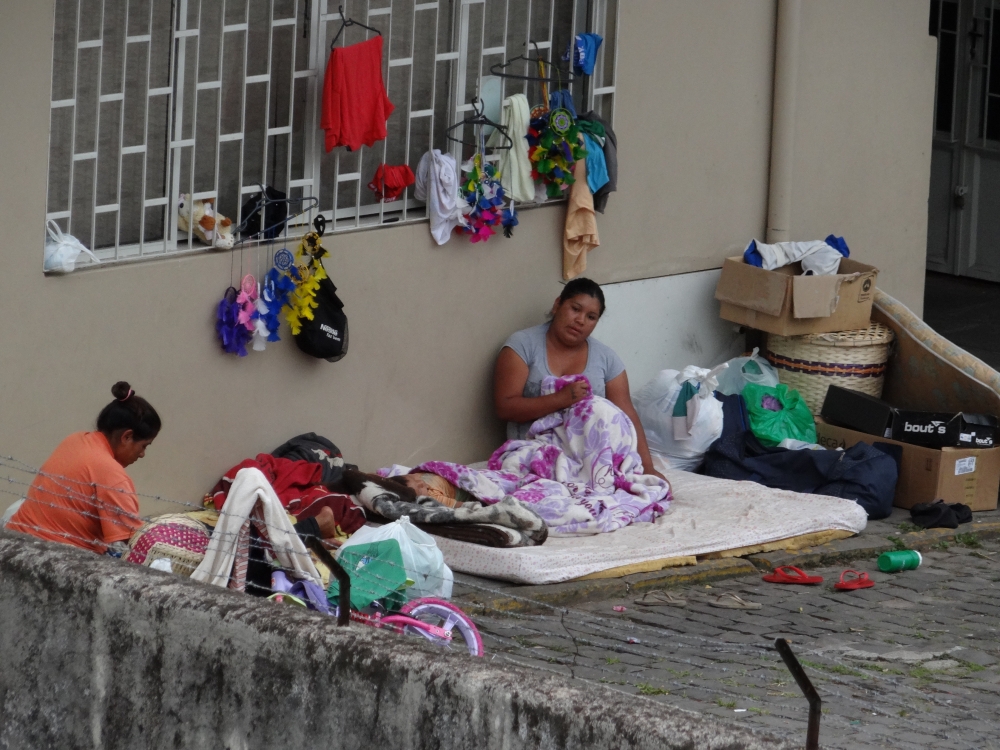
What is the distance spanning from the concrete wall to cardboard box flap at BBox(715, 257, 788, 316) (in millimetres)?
5064

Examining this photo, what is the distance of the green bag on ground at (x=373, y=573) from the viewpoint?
535 cm

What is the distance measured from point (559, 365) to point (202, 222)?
2.06m

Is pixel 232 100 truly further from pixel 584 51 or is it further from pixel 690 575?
pixel 690 575

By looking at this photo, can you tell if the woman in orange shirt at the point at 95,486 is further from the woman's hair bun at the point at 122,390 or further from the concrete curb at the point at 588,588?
the concrete curb at the point at 588,588

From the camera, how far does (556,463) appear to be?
7477 millimetres

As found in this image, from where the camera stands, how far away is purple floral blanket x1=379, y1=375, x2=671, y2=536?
712cm

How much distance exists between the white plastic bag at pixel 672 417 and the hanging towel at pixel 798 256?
A: 0.85 m

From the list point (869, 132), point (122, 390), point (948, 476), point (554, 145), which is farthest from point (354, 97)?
point (869, 132)

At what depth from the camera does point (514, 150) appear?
7.76 meters

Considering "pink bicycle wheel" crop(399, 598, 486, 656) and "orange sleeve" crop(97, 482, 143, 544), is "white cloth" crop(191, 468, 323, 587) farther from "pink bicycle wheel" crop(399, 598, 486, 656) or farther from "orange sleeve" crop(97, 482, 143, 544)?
"pink bicycle wheel" crop(399, 598, 486, 656)

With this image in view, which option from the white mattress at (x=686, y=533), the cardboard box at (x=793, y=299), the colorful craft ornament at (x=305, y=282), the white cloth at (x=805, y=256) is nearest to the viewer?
the white mattress at (x=686, y=533)

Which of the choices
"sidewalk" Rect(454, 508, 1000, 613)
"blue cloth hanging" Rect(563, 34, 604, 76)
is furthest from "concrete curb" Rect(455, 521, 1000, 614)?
"blue cloth hanging" Rect(563, 34, 604, 76)

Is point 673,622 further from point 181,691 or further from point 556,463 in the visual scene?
point 181,691

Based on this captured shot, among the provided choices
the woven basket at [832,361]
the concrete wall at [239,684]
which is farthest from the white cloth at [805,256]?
the concrete wall at [239,684]
